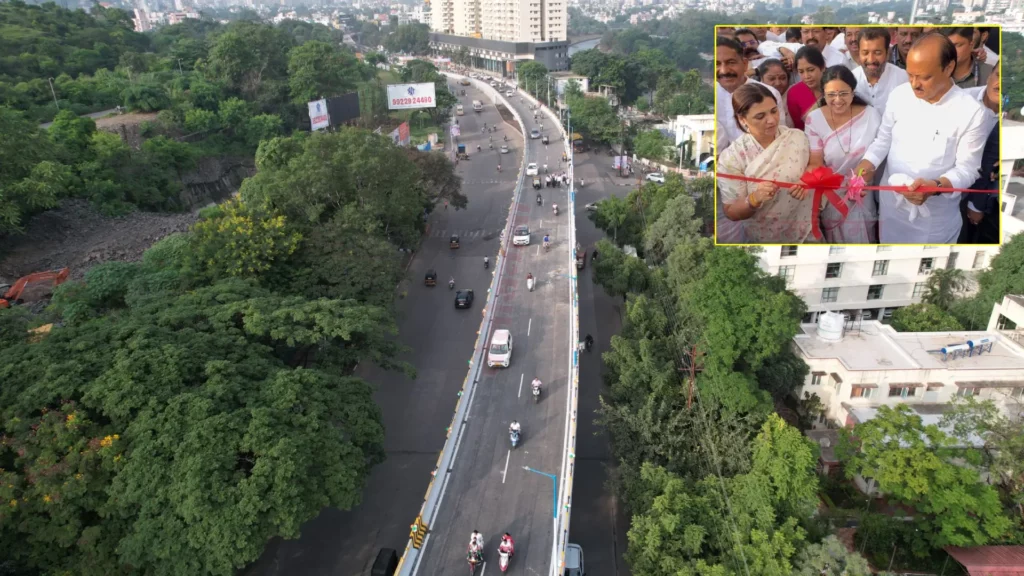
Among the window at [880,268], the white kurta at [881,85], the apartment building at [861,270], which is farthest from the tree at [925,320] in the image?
the white kurta at [881,85]

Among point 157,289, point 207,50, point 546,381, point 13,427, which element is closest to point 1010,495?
point 546,381

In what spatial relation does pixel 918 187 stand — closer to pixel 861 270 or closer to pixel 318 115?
pixel 861 270

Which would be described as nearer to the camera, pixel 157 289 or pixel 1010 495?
pixel 1010 495

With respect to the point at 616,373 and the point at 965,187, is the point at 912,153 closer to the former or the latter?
the point at 965,187

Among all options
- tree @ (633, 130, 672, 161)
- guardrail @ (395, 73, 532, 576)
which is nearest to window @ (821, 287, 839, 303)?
guardrail @ (395, 73, 532, 576)

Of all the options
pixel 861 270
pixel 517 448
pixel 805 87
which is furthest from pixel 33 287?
pixel 861 270

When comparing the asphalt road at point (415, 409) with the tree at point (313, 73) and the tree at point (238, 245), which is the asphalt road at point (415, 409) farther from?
the tree at point (313, 73)
